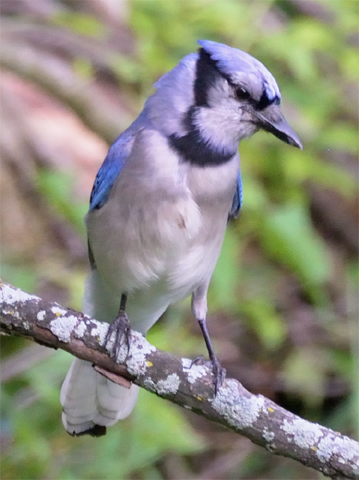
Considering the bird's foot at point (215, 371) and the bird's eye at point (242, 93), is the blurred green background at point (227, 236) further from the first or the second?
the bird's eye at point (242, 93)

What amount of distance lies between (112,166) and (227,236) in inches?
33.0

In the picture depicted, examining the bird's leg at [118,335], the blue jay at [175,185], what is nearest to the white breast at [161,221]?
the blue jay at [175,185]

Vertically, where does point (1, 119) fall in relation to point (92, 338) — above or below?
below

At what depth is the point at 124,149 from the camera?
216 centimetres

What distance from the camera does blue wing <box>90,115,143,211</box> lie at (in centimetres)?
215

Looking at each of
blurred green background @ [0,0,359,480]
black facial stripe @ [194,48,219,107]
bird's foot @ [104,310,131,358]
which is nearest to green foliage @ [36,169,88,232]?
blurred green background @ [0,0,359,480]

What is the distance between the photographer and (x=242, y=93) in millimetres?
2029

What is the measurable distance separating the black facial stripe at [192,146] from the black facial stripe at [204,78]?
6 cm

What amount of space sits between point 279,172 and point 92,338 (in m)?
1.99

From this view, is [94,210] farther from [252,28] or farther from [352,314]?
[352,314]

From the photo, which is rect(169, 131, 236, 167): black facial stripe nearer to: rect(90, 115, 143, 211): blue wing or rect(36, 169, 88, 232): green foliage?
rect(90, 115, 143, 211): blue wing

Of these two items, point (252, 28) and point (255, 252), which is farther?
point (255, 252)

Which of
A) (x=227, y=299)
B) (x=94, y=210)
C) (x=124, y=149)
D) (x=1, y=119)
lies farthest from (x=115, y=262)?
(x=1, y=119)

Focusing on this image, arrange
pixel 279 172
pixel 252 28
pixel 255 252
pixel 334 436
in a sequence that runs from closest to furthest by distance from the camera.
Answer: pixel 334 436 → pixel 252 28 → pixel 279 172 → pixel 255 252
